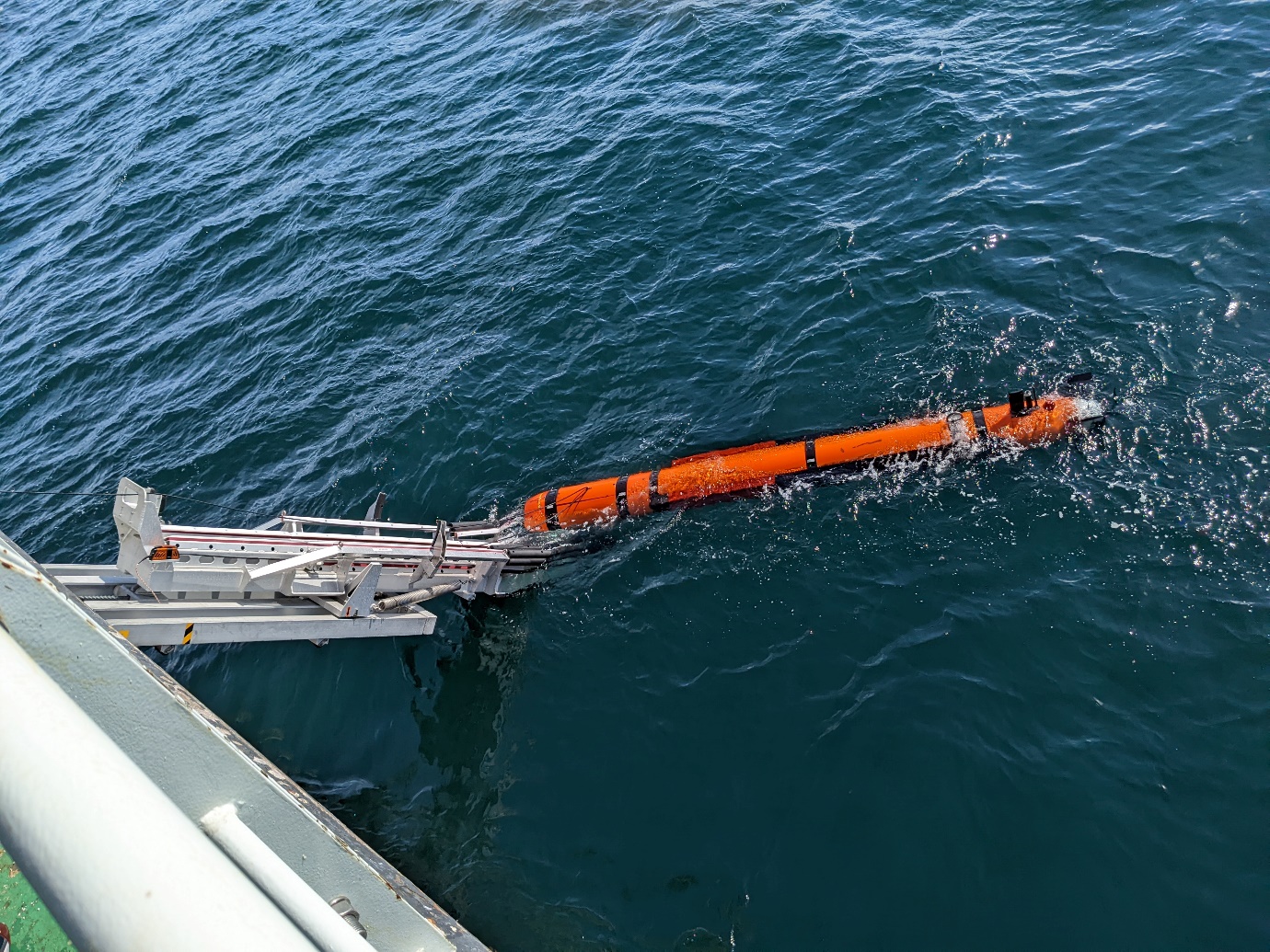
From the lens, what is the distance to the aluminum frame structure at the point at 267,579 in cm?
747

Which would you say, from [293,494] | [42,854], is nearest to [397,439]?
[293,494]

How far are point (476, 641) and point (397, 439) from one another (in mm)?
3958

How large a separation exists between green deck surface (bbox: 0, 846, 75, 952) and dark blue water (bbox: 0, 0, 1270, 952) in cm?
405

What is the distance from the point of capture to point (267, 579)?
8.47 m

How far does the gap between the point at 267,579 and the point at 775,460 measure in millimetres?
5896

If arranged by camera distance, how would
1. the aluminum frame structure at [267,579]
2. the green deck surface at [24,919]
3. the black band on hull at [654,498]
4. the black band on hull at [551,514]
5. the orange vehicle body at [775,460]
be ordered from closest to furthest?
the green deck surface at [24,919]
the aluminum frame structure at [267,579]
the orange vehicle body at [775,460]
the black band on hull at [654,498]
the black band on hull at [551,514]

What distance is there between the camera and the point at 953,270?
13.1 m

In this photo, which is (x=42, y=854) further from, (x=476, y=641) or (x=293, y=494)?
(x=293, y=494)

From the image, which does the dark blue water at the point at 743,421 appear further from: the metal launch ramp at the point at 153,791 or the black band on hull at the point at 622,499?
the metal launch ramp at the point at 153,791

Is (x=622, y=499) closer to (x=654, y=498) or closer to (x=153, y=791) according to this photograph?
(x=654, y=498)

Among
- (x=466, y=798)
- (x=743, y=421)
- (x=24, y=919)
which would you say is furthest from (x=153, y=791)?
(x=743, y=421)

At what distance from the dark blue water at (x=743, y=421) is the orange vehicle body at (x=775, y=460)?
339mm

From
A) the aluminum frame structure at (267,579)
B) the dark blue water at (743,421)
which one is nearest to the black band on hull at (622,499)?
the dark blue water at (743,421)

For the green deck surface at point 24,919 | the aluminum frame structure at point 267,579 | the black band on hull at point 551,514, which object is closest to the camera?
the green deck surface at point 24,919
